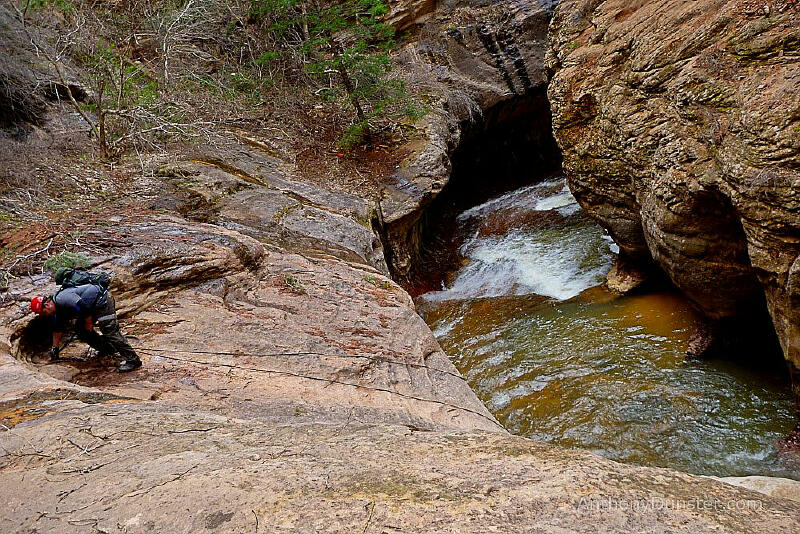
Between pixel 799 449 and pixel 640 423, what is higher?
pixel 640 423

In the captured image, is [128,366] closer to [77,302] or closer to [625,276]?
[77,302]

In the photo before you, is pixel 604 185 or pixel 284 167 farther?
pixel 284 167

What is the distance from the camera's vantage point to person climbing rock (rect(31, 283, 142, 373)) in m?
4.24

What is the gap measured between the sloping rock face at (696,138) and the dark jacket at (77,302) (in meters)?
6.96

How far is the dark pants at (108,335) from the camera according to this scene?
429 cm

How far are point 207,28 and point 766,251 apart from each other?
17628 millimetres

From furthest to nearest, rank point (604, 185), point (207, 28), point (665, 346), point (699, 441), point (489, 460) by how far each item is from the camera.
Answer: point (207, 28)
point (604, 185)
point (665, 346)
point (699, 441)
point (489, 460)

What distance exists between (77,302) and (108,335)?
387 mm

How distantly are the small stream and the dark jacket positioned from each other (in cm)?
551

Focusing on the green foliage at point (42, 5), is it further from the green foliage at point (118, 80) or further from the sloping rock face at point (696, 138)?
the sloping rock face at point (696, 138)

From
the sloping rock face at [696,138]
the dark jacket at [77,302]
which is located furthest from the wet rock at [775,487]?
the dark jacket at [77,302]

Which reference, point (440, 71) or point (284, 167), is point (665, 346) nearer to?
point (284, 167)

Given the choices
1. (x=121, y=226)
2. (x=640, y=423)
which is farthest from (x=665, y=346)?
(x=121, y=226)

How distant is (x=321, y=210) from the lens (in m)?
9.95
